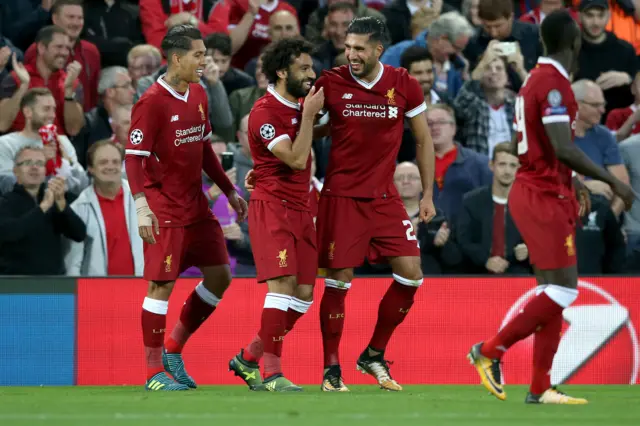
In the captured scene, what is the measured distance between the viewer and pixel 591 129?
39.7 ft

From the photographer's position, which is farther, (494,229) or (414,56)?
(414,56)

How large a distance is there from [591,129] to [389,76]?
3.97 meters

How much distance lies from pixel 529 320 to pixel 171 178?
2.96 metres

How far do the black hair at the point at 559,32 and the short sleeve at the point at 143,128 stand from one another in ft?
9.34

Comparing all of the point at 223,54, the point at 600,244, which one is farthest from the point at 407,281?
the point at 223,54

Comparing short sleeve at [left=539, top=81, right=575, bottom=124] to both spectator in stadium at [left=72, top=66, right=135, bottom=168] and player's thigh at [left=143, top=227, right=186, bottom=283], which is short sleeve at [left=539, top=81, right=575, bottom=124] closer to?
player's thigh at [left=143, top=227, right=186, bottom=283]

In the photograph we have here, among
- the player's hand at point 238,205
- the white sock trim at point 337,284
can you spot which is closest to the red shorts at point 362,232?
the white sock trim at point 337,284

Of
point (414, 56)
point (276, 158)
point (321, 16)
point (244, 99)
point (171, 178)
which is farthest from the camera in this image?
point (321, 16)

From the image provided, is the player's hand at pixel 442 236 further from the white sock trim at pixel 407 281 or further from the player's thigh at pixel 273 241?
the player's thigh at pixel 273 241

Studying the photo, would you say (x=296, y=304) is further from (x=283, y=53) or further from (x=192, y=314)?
(x=283, y=53)

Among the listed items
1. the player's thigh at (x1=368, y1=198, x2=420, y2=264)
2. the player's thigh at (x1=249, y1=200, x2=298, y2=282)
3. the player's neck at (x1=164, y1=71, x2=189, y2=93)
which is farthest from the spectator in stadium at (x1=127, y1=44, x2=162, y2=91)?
the player's thigh at (x1=368, y1=198, x2=420, y2=264)

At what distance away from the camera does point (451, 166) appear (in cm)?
1174

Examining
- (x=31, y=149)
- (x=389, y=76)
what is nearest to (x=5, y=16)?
(x=31, y=149)

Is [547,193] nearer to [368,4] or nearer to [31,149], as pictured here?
[31,149]
